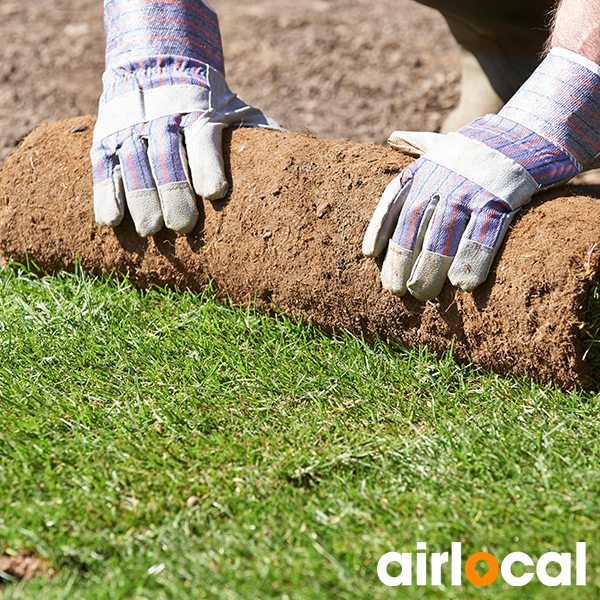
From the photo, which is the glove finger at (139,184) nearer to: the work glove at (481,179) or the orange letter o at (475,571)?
the work glove at (481,179)

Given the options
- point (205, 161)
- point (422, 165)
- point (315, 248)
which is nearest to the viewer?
point (422, 165)

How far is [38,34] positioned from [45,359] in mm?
4872

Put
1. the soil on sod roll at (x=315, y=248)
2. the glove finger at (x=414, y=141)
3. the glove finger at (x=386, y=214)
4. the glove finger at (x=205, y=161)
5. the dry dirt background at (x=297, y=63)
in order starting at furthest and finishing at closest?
the dry dirt background at (x=297, y=63) < the glove finger at (x=205, y=161) < the glove finger at (x=414, y=141) < the glove finger at (x=386, y=214) < the soil on sod roll at (x=315, y=248)

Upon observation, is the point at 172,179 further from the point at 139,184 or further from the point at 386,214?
the point at 386,214

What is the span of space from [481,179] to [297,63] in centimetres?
379

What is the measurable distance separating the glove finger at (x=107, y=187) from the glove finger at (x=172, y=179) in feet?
0.59

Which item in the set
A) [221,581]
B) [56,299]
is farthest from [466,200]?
[56,299]

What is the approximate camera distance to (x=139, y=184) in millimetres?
2355

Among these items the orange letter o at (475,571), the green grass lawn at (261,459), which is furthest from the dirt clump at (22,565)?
the orange letter o at (475,571)

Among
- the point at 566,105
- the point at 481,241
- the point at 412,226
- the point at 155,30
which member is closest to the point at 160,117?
the point at 155,30

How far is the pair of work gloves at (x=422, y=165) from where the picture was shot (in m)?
1.95

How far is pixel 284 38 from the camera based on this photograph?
18.7ft

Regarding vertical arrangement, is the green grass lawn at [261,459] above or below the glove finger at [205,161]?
below

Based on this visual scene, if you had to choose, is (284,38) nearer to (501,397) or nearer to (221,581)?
(501,397)
